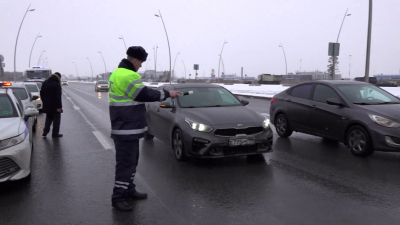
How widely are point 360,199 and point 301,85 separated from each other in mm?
5047

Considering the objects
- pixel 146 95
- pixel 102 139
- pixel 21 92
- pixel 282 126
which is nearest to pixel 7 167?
pixel 146 95

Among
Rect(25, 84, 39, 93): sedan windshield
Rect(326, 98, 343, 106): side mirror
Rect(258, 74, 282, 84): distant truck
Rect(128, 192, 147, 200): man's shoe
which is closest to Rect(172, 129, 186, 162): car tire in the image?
Rect(128, 192, 147, 200): man's shoe

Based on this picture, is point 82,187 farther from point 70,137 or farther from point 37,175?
point 70,137

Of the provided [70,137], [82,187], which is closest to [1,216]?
[82,187]

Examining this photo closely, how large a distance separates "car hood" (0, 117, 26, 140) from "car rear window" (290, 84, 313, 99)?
A: 6085mm

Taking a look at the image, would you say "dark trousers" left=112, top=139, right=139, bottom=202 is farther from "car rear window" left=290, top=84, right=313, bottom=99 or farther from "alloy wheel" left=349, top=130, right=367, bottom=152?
"car rear window" left=290, top=84, right=313, bottom=99

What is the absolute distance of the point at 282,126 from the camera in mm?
10000

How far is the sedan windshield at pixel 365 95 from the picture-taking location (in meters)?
8.15

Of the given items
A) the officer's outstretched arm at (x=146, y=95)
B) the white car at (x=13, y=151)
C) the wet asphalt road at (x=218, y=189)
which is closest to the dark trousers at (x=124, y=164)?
the wet asphalt road at (x=218, y=189)

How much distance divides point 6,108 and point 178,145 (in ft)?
9.93

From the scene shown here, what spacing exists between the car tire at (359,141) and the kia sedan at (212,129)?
1.79 meters

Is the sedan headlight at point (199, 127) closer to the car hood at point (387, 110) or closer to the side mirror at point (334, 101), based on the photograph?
the side mirror at point (334, 101)

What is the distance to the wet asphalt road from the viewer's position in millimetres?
4461

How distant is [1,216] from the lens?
4496 mm
